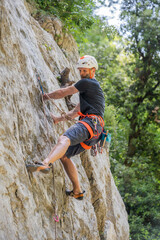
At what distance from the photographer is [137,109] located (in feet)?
47.1

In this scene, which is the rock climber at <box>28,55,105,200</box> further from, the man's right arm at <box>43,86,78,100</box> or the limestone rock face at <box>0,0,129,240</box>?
the limestone rock face at <box>0,0,129,240</box>

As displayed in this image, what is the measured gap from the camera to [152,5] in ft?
46.0

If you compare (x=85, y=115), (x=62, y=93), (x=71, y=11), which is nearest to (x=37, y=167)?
(x=85, y=115)

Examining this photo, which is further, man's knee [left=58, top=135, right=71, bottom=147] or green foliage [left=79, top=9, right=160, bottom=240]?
green foliage [left=79, top=9, right=160, bottom=240]

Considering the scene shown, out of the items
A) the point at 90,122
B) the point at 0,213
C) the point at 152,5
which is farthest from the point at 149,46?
the point at 0,213

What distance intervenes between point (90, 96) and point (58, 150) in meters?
1.07

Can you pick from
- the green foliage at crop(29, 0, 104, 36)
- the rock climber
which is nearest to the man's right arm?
the rock climber

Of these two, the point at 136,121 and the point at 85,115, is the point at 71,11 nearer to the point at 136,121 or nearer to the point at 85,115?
the point at 85,115

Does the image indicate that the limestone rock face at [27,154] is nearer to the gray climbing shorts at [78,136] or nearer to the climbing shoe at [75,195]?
the climbing shoe at [75,195]

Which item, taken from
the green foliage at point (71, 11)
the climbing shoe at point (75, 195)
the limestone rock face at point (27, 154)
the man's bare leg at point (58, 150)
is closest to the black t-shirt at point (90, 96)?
the limestone rock face at point (27, 154)

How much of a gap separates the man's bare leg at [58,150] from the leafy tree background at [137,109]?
8228 mm

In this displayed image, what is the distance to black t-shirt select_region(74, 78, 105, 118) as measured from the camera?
408 cm

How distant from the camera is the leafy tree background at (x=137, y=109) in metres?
12.8

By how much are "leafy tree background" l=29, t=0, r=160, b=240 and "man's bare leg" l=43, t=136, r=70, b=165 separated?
8.23 meters
